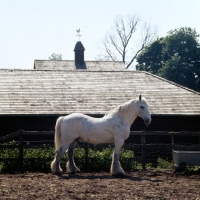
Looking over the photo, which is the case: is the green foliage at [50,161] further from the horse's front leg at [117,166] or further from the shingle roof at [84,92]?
the shingle roof at [84,92]

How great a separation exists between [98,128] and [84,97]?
8.16m

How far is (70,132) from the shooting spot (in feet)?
35.9

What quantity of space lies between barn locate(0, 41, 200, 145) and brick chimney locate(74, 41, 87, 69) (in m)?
14.8

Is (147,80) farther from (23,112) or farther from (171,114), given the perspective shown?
(23,112)

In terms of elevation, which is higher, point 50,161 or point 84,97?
A: point 84,97

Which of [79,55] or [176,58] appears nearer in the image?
[79,55]

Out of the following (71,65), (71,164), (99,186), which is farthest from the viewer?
(71,65)

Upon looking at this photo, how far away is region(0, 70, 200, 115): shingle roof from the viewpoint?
58.8 feet

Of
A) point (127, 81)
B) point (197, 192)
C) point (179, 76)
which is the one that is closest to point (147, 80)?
point (127, 81)

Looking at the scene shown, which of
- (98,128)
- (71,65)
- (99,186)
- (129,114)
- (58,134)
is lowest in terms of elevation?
(99,186)

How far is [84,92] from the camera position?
19656 millimetres

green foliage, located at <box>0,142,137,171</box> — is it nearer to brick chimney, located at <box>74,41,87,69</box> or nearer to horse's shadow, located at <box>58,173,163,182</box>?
horse's shadow, located at <box>58,173,163,182</box>

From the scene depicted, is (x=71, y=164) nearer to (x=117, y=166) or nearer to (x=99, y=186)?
(x=117, y=166)

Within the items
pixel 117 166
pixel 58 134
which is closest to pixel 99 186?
pixel 117 166
